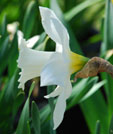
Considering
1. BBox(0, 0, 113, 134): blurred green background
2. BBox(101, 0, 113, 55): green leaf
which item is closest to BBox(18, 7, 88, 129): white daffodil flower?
BBox(0, 0, 113, 134): blurred green background

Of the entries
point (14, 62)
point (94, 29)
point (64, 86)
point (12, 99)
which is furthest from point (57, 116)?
point (94, 29)

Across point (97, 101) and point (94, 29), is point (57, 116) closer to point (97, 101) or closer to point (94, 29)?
point (97, 101)

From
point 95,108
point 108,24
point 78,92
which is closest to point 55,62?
point 78,92

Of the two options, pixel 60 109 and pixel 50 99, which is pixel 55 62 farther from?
pixel 50 99

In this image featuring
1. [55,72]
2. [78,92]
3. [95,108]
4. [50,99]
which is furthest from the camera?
[95,108]

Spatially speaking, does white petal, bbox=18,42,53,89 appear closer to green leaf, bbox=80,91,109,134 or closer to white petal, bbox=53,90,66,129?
white petal, bbox=53,90,66,129

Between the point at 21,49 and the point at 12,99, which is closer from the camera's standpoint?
the point at 21,49

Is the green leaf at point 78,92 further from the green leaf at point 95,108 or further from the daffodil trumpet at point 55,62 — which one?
the daffodil trumpet at point 55,62

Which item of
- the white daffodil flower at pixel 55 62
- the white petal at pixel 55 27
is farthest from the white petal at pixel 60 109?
the white petal at pixel 55 27
